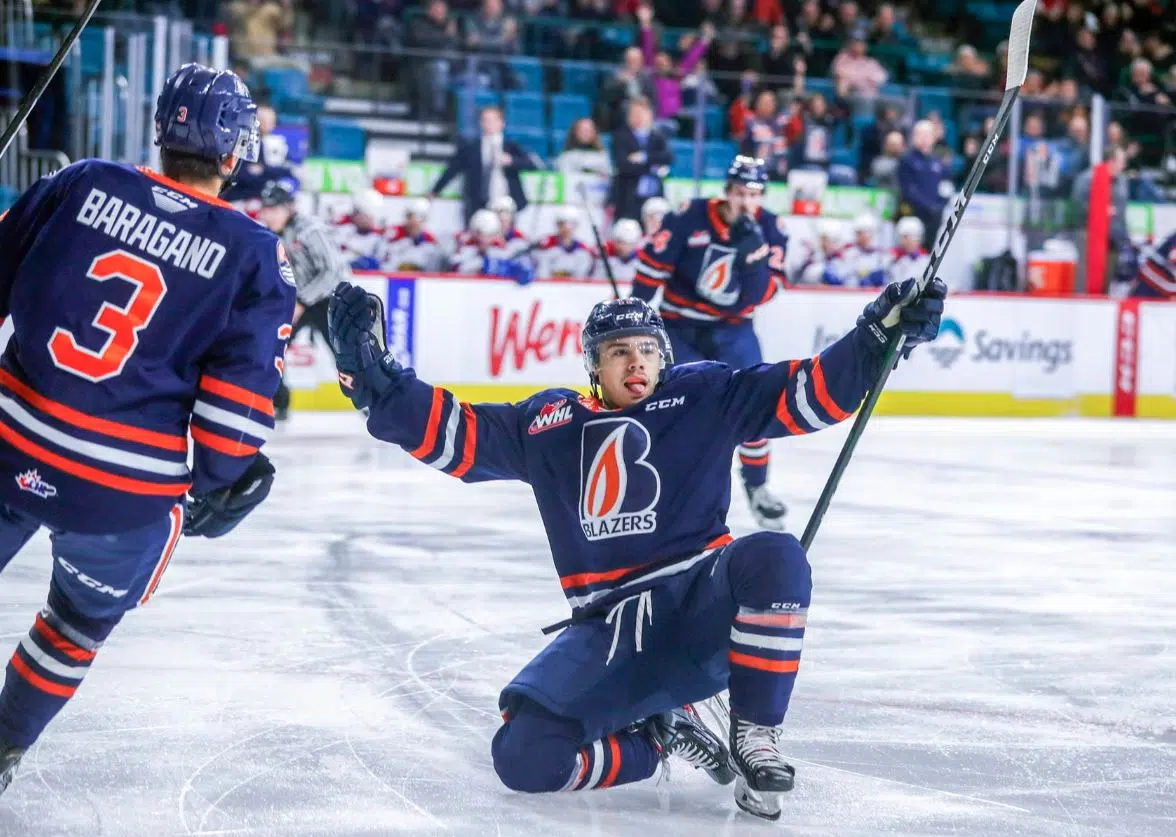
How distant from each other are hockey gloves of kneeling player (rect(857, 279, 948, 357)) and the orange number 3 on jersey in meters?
1.31

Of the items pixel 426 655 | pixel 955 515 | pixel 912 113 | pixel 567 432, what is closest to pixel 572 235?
pixel 912 113

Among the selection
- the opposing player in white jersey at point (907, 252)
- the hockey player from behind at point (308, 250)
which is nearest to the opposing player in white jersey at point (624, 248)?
the opposing player in white jersey at point (907, 252)

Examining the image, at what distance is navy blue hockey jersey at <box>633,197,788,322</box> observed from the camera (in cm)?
765

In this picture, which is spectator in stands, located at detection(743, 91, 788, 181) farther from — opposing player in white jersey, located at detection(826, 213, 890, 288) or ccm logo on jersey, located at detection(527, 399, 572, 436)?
ccm logo on jersey, located at detection(527, 399, 572, 436)

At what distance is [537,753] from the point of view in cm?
307

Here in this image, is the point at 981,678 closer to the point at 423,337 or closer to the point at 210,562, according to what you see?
the point at 210,562

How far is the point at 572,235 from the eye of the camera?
503 inches

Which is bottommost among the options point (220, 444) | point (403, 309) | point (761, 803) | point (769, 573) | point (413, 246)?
point (403, 309)

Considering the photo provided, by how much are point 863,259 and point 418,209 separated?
352 cm

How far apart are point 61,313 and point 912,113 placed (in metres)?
11.9

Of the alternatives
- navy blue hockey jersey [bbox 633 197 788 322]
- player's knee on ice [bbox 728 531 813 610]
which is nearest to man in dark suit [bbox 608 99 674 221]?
navy blue hockey jersey [bbox 633 197 788 322]

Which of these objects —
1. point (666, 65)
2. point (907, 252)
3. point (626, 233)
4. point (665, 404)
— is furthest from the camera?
point (666, 65)

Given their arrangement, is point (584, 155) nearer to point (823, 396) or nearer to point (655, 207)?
point (655, 207)

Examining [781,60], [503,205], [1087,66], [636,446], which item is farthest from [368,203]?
[636,446]
